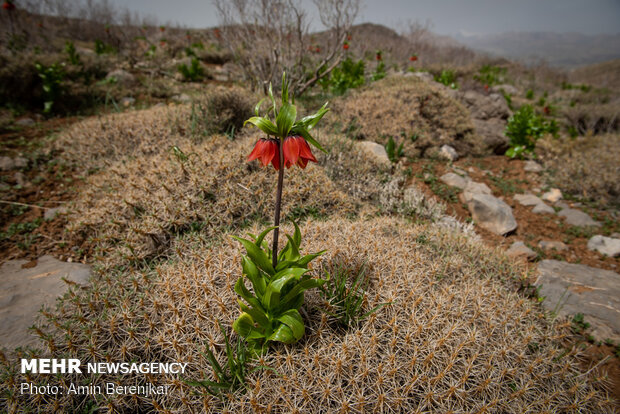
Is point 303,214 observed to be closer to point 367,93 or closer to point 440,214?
point 440,214

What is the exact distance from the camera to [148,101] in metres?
8.16

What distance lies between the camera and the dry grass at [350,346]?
67.2 inches

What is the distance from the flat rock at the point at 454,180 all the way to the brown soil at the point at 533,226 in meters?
0.17

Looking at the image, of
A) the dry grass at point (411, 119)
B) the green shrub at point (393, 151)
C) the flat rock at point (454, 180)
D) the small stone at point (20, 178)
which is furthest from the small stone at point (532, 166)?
the small stone at point (20, 178)

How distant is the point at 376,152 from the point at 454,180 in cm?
176

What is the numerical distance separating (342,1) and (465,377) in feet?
29.0


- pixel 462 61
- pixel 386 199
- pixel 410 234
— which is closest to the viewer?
pixel 410 234

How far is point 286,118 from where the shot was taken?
1.46 meters

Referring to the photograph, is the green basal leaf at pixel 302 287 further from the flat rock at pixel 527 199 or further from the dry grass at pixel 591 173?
the dry grass at pixel 591 173

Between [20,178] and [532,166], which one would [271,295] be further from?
[532,166]

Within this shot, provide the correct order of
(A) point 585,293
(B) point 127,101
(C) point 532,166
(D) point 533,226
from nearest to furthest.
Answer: (A) point 585,293
(D) point 533,226
(C) point 532,166
(B) point 127,101

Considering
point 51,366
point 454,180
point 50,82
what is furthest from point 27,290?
point 454,180

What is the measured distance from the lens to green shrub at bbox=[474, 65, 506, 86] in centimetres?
1673

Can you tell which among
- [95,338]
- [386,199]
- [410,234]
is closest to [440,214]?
[386,199]
